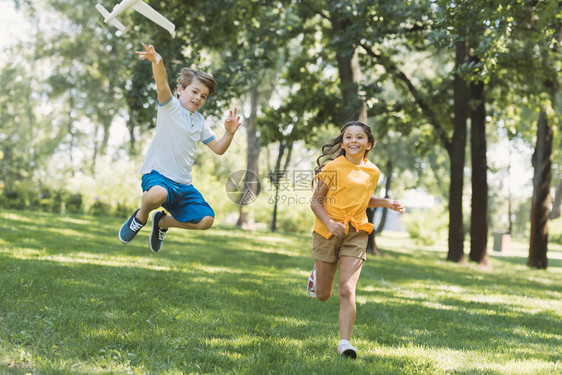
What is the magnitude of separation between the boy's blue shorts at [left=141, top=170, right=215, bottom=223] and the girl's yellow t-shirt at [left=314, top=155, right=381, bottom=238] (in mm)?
1183

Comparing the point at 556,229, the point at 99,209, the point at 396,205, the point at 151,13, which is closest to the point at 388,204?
the point at 396,205

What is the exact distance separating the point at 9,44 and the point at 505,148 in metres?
35.0

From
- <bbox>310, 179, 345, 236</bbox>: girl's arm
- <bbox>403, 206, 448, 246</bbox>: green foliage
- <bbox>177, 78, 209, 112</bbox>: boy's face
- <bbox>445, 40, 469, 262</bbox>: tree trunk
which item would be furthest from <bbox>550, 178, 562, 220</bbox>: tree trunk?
<bbox>177, 78, 209, 112</bbox>: boy's face

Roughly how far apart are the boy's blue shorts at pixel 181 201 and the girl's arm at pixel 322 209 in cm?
110

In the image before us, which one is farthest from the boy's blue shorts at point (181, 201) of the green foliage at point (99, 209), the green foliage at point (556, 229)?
the green foliage at point (556, 229)

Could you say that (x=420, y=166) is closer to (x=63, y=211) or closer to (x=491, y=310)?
(x=63, y=211)

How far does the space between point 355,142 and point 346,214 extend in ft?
1.95

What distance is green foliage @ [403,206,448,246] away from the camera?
25656 mm

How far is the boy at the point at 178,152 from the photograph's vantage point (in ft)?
14.4

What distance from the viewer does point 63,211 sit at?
59.1ft

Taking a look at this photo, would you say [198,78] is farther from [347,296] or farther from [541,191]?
[541,191]

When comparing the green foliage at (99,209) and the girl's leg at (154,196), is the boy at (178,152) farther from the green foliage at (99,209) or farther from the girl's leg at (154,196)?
the green foliage at (99,209)

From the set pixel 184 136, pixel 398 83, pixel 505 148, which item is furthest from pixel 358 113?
pixel 505 148

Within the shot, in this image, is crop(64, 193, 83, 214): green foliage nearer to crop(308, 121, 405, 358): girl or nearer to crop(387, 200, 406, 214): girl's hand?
crop(308, 121, 405, 358): girl
